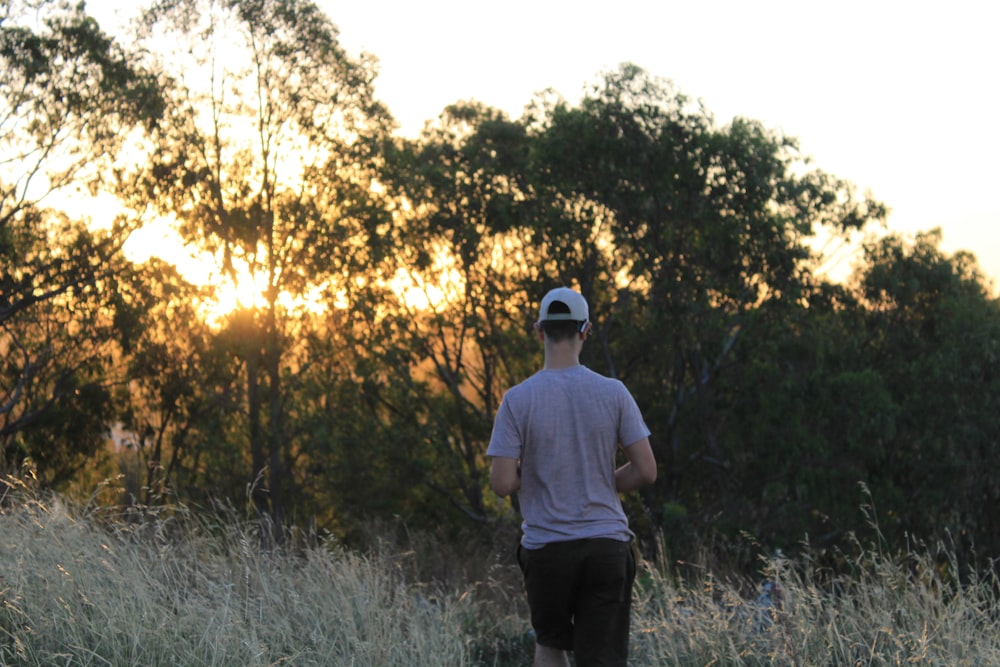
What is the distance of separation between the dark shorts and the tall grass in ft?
5.00

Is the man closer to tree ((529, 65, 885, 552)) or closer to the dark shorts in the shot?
the dark shorts

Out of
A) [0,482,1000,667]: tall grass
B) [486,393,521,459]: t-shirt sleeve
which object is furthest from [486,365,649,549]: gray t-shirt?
[0,482,1000,667]: tall grass

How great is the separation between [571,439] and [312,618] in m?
2.73

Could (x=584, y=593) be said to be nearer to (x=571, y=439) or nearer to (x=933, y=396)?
(x=571, y=439)

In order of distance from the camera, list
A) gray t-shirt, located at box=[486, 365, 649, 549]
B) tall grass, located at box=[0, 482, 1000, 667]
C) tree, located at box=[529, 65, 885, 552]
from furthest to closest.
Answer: tree, located at box=[529, 65, 885, 552] < tall grass, located at box=[0, 482, 1000, 667] < gray t-shirt, located at box=[486, 365, 649, 549]

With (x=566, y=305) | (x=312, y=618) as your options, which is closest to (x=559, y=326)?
(x=566, y=305)

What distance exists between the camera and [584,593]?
13.2 feet

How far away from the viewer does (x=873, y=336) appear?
85.3ft

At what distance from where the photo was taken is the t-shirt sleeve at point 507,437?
391cm

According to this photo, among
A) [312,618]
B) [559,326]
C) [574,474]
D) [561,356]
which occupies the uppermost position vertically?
[559,326]

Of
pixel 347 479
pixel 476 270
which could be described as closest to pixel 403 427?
pixel 347 479

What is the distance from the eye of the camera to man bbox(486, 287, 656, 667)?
3.91 m

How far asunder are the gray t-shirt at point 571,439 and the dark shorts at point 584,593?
0.06m

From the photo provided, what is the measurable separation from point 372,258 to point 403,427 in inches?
158
